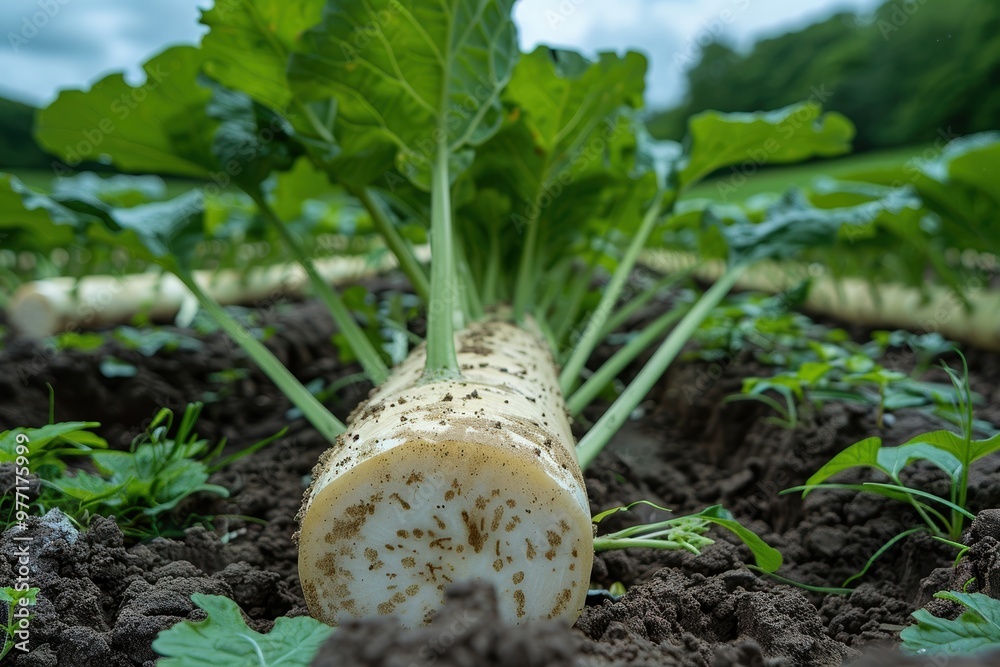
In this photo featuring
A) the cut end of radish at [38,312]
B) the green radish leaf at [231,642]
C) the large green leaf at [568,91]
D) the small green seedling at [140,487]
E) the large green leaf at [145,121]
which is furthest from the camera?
the cut end of radish at [38,312]

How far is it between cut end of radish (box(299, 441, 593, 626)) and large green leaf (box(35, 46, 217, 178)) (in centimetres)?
156

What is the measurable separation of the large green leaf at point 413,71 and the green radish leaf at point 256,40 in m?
0.08

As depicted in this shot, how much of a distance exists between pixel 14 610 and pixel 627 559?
0.96 meters

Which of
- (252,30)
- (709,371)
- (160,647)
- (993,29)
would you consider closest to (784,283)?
(709,371)

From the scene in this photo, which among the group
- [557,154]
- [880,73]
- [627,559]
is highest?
[880,73]

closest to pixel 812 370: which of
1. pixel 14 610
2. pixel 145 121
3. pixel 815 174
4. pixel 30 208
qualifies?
pixel 14 610

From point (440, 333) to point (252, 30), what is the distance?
980 millimetres

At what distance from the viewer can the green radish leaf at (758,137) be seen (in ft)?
7.36

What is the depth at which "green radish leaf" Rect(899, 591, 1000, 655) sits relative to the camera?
83 centimetres

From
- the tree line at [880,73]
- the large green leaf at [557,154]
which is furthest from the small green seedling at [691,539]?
the tree line at [880,73]

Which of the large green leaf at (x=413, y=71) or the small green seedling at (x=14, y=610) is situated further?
the large green leaf at (x=413, y=71)

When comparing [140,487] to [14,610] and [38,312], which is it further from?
[38,312]

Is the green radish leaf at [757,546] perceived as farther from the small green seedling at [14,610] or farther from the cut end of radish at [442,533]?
the small green seedling at [14,610]

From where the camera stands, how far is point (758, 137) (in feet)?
7.54
